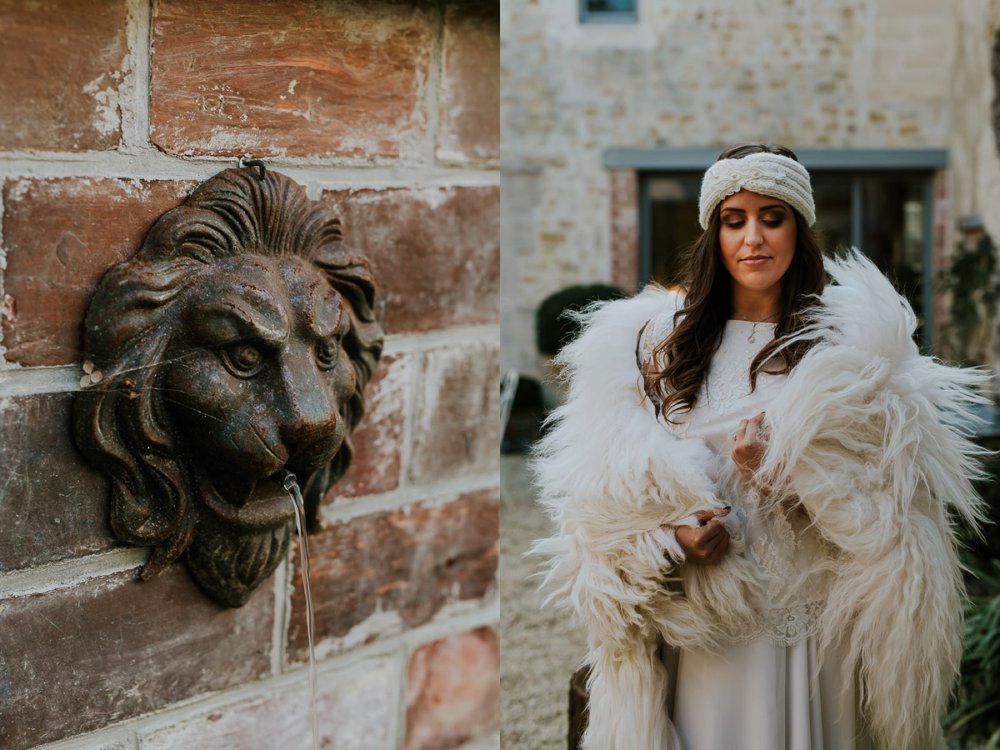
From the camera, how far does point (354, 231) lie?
140 cm

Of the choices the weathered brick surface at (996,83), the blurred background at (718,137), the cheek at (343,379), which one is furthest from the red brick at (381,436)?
the weathered brick surface at (996,83)

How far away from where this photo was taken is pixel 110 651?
3.97ft

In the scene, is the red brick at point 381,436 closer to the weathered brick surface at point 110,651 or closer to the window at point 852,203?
the weathered brick surface at point 110,651

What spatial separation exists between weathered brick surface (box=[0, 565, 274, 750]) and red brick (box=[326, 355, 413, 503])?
0.20 m

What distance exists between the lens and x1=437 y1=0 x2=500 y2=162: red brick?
1.48 meters

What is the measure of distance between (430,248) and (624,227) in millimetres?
6878

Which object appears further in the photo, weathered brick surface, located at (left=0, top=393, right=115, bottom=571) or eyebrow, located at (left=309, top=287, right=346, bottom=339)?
eyebrow, located at (left=309, top=287, right=346, bottom=339)

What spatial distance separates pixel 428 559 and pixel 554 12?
7059 millimetres

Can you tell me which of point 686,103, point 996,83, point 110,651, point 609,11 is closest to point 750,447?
point 110,651

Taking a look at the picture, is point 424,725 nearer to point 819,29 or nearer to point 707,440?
point 707,440

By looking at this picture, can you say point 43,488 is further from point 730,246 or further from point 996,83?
point 996,83

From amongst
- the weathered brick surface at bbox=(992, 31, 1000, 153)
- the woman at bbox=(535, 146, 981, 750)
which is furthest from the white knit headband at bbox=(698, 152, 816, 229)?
the weathered brick surface at bbox=(992, 31, 1000, 153)

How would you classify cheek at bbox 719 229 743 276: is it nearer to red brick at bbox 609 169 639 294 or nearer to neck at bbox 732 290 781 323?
neck at bbox 732 290 781 323

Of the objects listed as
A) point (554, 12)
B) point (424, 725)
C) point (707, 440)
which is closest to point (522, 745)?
point (424, 725)
